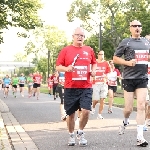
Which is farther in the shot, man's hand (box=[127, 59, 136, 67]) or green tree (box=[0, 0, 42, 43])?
green tree (box=[0, 0, 42, 43])

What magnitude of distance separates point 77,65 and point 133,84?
971 millimetres

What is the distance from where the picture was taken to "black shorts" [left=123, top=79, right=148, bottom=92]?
7.80 meters

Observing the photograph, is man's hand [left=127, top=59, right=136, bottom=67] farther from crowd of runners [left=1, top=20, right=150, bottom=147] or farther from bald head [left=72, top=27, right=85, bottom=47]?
bald head [left=72, top=27, right=85, bottom=47]

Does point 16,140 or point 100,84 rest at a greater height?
point 100,84

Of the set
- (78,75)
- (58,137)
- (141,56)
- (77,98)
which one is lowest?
(58,137)

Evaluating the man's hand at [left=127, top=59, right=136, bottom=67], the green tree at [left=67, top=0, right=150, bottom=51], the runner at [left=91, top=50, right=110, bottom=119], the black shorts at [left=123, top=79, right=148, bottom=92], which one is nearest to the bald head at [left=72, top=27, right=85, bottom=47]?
the man's hand at [left=127, top=59, right=136, bottom=67]

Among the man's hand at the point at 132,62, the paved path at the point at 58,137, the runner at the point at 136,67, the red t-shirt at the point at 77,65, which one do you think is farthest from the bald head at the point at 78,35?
the paved path at the point at 58,137

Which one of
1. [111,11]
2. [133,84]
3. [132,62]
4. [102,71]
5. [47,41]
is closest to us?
[132,62]

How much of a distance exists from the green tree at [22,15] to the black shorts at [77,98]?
53.4ft

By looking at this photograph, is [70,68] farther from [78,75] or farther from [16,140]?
[16,140]

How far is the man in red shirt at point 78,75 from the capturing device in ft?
25.2

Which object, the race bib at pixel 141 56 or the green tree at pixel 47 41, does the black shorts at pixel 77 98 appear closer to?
the race bib at pixel 141 56

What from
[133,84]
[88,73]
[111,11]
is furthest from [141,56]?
[111,11]

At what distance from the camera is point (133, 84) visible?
7.84 meters
